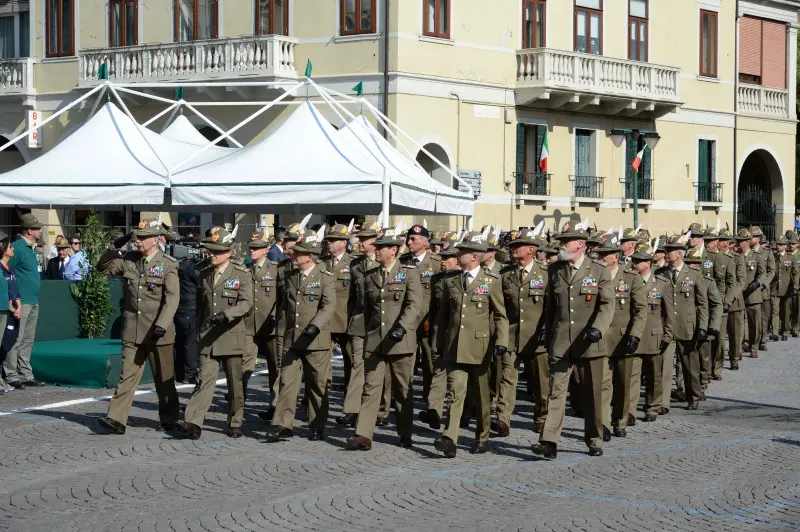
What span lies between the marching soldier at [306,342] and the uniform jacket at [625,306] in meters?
2.79

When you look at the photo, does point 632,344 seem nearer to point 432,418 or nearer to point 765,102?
point 432,418

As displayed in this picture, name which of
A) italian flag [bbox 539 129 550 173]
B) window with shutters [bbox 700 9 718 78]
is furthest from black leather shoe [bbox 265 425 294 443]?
window with shutters [bbox 700 9 718 78]

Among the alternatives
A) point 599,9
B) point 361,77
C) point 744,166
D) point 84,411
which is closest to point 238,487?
point 84,411

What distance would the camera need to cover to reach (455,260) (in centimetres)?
1452

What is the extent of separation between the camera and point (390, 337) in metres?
12.3

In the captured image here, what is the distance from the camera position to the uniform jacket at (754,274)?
21.3 m

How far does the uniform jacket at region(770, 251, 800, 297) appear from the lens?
A: 23744 millimetres

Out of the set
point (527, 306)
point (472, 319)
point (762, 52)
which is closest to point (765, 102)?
point (762, 52)

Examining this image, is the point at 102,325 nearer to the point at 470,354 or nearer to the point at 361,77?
the point at 470,354

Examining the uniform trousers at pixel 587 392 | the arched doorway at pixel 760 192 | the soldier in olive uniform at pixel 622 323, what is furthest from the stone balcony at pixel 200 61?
the uniform trousers at pixel 587 392

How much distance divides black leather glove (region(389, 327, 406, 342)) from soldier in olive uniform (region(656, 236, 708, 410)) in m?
4.11

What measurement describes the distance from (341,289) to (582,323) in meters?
3.55

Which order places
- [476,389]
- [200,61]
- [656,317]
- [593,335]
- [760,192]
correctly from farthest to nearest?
[760,192] < [200,61] < [656,317] < [476,389] < [593,335]

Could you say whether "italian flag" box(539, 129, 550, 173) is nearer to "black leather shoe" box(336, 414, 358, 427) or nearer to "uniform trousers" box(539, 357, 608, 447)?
"black leather shoe" box(336, 414, 358, 427)
